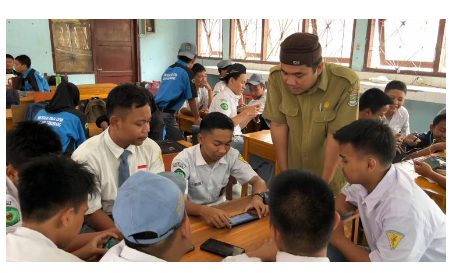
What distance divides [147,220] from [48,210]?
397 millimetres

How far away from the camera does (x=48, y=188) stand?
3.51 ft

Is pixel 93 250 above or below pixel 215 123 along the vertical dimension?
below

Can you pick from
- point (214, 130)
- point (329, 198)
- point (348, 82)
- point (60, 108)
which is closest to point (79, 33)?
point (60, 108)

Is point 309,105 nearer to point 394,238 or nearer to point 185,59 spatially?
point 394,238

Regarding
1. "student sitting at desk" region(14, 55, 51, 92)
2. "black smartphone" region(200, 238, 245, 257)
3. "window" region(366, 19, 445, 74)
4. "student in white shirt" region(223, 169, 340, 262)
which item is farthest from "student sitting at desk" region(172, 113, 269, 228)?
"student sitting at desk" region(14, 55, 51, 92)

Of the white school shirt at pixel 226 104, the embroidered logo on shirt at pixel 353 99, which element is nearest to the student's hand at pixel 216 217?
the embroidered logo on shirt at pixel 353 99

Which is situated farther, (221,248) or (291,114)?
(291,114)

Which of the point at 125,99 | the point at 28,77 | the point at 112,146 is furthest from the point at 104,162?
the point at 28,77

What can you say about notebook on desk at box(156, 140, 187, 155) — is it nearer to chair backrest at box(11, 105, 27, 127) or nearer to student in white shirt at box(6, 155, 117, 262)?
student in white shirt at box(6, 155, 117, 262)

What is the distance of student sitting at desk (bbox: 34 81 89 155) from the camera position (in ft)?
8.26

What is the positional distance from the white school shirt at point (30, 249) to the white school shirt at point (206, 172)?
858 millimetres

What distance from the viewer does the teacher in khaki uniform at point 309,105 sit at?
156 centimetres
